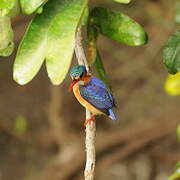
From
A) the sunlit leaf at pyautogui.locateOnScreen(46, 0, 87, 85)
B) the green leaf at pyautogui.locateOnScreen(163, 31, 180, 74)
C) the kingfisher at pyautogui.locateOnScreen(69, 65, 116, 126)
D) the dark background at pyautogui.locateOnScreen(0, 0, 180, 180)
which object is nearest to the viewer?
the sunlit leaf at pyautogui.locateOnScreen(46, 0, 87, 85)

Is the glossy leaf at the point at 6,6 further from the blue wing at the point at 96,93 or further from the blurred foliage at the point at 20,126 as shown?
the blurred foliage at the point at 20,126

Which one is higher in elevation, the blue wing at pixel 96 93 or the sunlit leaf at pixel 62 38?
the sunlit leaf at pixel 62 38

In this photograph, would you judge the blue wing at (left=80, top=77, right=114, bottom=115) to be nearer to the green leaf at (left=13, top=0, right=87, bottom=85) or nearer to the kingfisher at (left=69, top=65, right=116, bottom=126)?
the kingfisher at (left=69, top=65, right=116, bottom=126)

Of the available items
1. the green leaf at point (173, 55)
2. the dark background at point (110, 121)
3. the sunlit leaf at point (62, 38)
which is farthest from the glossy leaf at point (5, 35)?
the dark background at point (110, 121)

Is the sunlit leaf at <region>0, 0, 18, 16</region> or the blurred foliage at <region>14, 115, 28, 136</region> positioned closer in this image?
the sunlit leaf at <region>0, 0, 18, 16</region>

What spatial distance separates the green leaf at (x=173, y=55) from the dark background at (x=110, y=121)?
2989 millimetres

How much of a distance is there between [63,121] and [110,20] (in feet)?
10.2

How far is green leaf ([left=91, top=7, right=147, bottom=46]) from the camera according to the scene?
5.74 ft

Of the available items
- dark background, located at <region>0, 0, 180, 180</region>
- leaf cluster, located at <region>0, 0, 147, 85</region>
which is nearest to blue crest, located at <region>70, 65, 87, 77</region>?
leaf cluster, located at <region>0, 0, 147, 85</region>

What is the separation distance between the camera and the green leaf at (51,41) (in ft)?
5.20

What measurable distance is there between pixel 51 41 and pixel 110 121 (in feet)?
11.8

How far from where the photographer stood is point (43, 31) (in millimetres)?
1681

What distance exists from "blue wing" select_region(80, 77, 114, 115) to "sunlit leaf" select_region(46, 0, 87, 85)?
0.84ft

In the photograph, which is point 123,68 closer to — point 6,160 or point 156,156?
point 156,156
